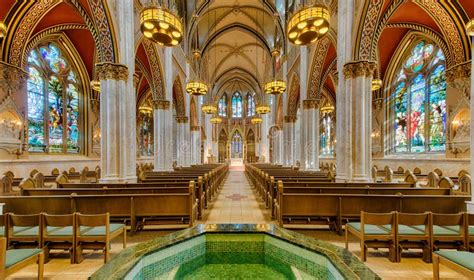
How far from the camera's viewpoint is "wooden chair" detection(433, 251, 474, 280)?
8.18 feet

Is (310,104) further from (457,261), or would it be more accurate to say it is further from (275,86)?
(457,261)

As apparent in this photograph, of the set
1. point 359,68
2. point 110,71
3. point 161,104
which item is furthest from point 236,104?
point 359,68

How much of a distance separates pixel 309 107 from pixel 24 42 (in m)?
14.3

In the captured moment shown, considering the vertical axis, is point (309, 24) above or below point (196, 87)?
above

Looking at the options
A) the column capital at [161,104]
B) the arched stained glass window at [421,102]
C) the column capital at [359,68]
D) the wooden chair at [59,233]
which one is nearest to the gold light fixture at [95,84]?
the column capital at [161,104]

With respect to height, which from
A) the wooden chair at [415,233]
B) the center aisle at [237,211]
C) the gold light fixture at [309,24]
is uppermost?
the gold light fixture at [309,24]

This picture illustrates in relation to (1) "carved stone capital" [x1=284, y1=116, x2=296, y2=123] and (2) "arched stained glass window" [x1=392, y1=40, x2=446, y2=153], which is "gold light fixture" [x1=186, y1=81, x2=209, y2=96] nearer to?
(1) "carved stone capital" [x1=284, y1=116, x2=296, y2=123]

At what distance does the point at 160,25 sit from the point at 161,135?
7955 mm

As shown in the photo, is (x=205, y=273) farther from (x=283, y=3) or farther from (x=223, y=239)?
(x=283, y=3)

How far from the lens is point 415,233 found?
380cm

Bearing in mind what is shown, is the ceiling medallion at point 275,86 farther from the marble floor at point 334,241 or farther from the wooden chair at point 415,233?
the wooden chair at point 415,233

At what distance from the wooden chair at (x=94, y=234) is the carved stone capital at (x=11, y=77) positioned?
34.9 feet

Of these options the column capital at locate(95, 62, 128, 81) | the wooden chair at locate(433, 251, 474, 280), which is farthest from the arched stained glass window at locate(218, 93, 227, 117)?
the wooden chair at locate(433, 251, 474, 280)

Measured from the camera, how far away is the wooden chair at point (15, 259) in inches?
94.7
